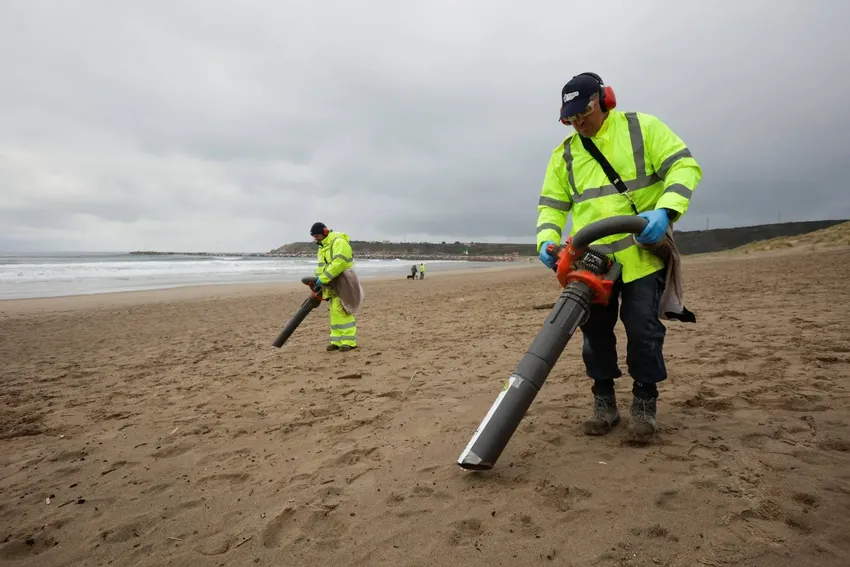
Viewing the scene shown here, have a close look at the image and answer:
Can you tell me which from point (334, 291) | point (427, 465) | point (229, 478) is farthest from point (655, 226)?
point (334, 291)

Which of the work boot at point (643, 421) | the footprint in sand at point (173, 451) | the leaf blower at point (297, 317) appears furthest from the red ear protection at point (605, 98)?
the leaf blower at point (297, 317)

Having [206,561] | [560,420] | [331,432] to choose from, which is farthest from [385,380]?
[206,561]

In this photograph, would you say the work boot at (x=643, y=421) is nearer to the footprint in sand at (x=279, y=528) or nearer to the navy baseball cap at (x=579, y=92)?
the navy baseball cap at (x=579, y=92)

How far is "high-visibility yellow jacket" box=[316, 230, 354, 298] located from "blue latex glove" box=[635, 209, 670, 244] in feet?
17.0

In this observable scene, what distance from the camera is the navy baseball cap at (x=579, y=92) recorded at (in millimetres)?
2812

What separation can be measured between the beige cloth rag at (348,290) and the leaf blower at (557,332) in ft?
16.1

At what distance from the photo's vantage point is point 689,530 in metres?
2.00

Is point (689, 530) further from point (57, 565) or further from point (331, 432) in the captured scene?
point (57, 565)

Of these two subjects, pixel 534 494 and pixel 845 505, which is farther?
pixel 534 494

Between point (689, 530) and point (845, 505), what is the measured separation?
2.42 feet

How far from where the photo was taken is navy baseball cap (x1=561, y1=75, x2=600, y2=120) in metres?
2.81

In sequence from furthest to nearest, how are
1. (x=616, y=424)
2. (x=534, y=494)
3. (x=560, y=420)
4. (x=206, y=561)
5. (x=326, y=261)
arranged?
(x=326, y=261) < (x=560, y=420) < (x=616, y=424) < (x=534, y=494) < (x=206, y=561)

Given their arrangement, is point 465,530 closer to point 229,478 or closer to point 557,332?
point 557,332

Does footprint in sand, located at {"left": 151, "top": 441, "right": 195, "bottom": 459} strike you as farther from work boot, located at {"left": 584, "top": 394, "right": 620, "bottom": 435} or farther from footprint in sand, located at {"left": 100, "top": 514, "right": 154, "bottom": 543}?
work boot, located at {"left": 584, "top": 394, "right": 620, "bottom": 435}
